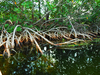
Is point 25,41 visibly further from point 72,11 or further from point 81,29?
point 81,29

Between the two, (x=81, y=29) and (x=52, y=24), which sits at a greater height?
(x=52, y=24)

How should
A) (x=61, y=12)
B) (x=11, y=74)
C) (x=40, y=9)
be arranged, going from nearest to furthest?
(x=11, y=74), (x=61, y=12), (x=40, y=9)

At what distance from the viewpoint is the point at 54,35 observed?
18.6 ft

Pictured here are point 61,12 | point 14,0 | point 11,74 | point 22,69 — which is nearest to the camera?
point 11,74

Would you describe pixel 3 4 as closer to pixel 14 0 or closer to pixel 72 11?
pixel 14 0

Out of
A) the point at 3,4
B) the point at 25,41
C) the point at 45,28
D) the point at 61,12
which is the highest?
the point at 3,4

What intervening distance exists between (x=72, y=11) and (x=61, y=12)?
1.00 metres

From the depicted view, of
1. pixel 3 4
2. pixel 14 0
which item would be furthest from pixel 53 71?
pixel 3 4

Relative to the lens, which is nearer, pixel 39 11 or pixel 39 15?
pixel 39 11

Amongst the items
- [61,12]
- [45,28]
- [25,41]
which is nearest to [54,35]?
[45,28]

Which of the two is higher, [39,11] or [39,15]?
[39,11]

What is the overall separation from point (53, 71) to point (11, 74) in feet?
2.18

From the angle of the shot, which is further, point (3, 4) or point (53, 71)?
point (3, 4)

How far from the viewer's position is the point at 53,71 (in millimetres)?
1622
